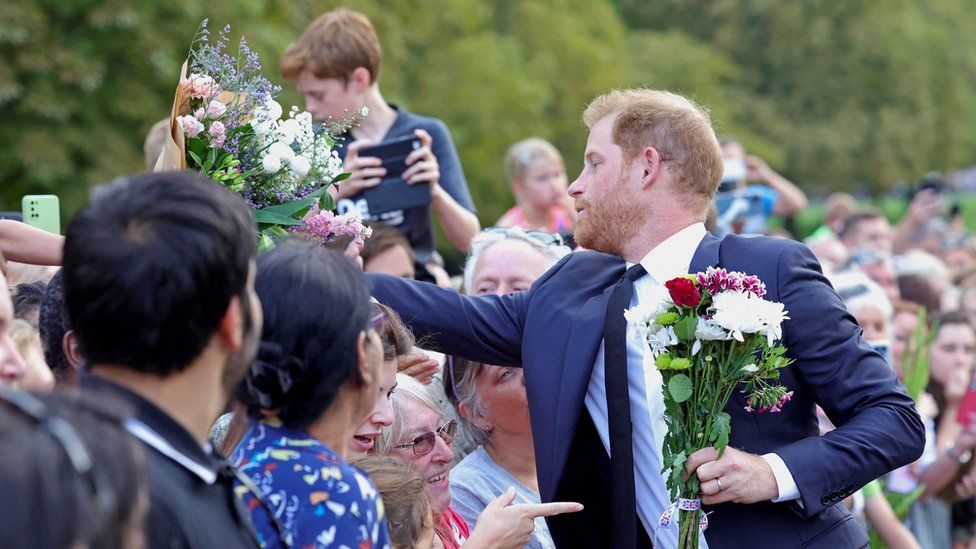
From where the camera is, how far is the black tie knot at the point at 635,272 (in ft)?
13.0

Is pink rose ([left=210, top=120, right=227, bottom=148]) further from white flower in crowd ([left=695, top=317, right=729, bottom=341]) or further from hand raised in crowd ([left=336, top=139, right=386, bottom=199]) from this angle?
hand raised in crowd ([left=336, top=139, right=386, bottom=199])

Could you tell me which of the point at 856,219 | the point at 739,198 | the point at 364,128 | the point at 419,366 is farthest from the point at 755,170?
the point at 419,366

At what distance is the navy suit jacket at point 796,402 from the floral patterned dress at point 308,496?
156cm

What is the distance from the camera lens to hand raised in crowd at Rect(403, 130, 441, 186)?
5.76 meters

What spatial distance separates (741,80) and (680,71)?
7882 millimetres

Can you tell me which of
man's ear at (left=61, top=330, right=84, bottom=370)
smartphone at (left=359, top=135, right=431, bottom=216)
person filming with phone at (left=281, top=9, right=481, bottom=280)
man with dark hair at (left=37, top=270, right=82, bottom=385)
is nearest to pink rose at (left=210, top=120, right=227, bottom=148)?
man with dark hair at (left=37, top=270, right=82, bottom=385)

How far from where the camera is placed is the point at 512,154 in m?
9.33

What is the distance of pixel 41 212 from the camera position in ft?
14.9

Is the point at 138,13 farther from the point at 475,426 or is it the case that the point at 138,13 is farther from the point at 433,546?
the point at 433,546

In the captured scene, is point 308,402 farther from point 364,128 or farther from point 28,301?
point 364,128

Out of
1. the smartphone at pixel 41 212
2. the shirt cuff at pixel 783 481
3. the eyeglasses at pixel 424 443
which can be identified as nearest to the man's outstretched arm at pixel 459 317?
the eyeglasses at pixel 424 443

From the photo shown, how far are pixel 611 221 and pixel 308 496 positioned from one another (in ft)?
6.67

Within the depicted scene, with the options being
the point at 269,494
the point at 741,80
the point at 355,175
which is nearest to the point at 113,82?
the point at 355,175

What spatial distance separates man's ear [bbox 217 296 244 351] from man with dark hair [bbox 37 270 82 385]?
115 centimetres
